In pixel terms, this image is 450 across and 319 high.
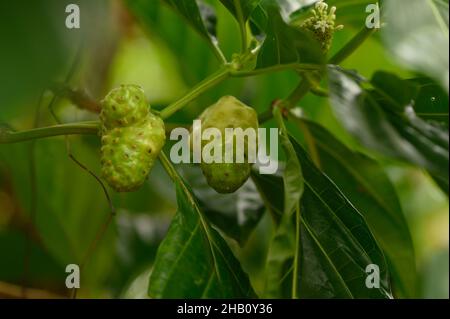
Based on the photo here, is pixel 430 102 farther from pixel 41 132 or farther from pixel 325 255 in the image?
pixel 41 132

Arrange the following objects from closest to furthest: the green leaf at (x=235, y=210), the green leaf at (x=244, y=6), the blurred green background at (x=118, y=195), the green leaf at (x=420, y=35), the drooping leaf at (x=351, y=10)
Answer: the green leaf at (x=420, y=35)
the green leaf at (x=244, y=6)
the drooping leaf at (x=351, y=10)
the green leaf at (x=235, y=210)
the blurred green background at (x=118, y=195)

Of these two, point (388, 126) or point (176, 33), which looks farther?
point (176, 33)

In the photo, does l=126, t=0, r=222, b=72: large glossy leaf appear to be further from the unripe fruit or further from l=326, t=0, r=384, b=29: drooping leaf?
the unripe fruit

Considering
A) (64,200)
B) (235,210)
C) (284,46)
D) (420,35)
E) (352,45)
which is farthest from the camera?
(64,200)

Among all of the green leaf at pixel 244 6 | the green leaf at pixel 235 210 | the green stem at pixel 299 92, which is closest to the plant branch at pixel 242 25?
the green leaf at pixel 244 6

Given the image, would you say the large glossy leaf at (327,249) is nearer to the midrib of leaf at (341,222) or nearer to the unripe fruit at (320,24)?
the midrib of leaf at (341,222)

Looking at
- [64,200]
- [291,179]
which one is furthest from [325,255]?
[64,200]
